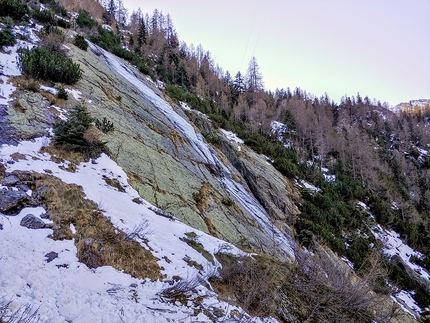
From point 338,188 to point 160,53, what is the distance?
40.7 meters

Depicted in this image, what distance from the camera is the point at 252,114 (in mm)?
47219

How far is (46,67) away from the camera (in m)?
9.48

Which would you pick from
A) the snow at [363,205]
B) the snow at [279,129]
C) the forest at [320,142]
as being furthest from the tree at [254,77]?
the snow at [363,205]

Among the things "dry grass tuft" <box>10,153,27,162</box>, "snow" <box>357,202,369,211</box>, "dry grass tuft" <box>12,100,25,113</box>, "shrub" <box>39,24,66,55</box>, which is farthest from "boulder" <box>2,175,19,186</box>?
"snow" <box>357,202,369,211</box>

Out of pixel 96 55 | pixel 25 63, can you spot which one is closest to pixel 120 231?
Answer: pixel 25 63

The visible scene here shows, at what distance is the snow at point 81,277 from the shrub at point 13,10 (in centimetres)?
1013

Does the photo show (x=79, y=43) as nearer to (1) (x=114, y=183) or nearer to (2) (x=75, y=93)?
(2) (x=75, y=93)

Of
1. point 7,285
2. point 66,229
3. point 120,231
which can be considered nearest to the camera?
point 7,285

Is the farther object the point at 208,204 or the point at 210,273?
the point at 208,204

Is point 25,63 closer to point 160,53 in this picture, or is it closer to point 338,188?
point 338,188

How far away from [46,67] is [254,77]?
220ft

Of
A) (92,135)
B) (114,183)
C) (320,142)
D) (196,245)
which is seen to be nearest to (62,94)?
(92,135)

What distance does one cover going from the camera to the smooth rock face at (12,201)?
4590mm

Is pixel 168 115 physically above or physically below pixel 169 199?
above
